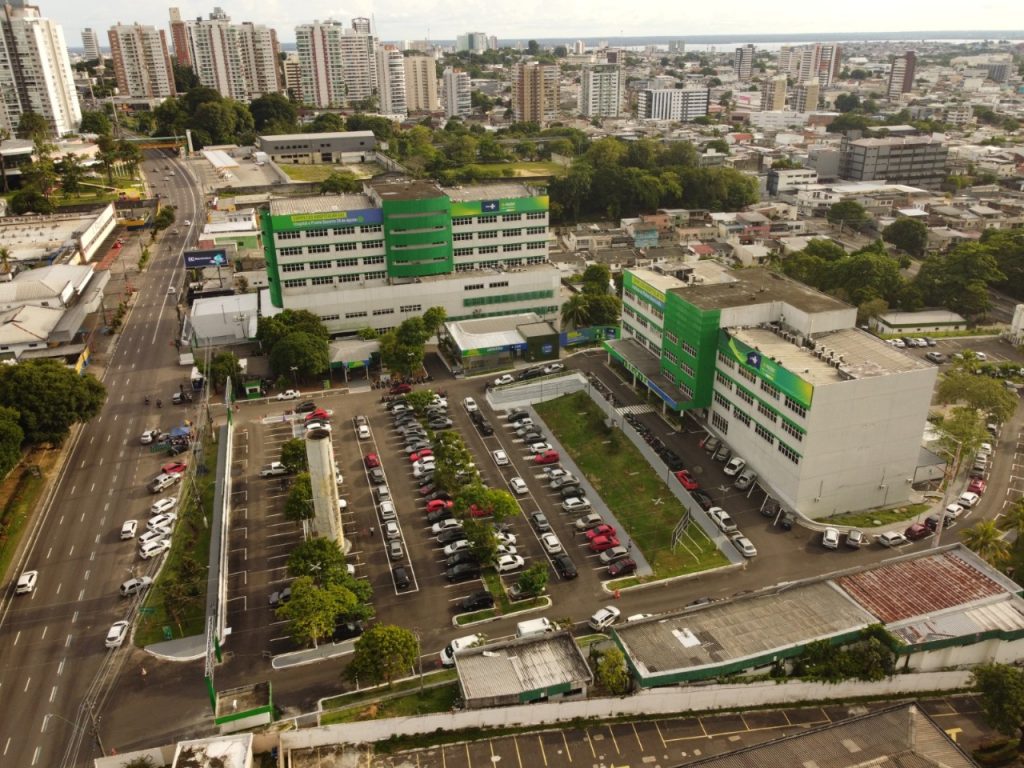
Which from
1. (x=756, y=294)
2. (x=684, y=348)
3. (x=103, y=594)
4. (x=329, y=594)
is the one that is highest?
(x=756, y=294)

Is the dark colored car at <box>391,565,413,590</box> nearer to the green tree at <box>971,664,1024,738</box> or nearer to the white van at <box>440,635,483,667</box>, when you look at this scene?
the white van at <box>440,635,483,667</box>

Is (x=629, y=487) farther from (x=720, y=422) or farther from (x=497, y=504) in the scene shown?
(x=497, y=504)

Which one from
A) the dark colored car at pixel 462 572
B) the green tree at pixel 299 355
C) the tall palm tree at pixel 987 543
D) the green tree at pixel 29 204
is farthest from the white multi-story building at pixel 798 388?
the green tree at pixel 29 204

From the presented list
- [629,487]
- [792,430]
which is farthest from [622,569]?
[792,430]

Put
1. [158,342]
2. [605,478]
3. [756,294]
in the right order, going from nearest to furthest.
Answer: [605,478], [756,294], [158,342]

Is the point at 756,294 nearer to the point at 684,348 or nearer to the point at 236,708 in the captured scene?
the point at 684,348

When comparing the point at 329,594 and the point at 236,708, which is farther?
the point at 329,594

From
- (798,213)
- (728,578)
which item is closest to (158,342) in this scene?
(728,578)
